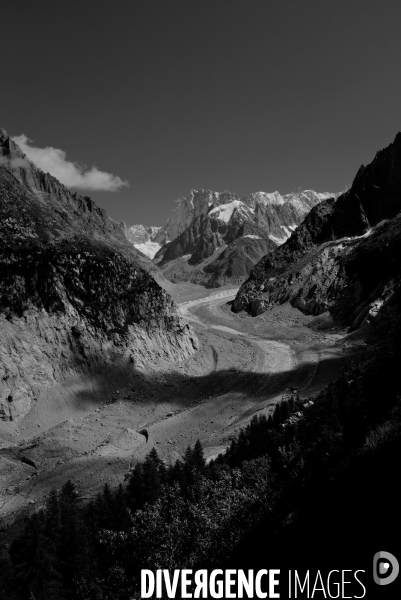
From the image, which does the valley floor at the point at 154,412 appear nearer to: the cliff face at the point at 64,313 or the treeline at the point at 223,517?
the cliff face at the point at 64,313

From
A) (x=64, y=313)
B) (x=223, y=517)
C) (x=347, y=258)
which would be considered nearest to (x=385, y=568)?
(x=223, y=517)

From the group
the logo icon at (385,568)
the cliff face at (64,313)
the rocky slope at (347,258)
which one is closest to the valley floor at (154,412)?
the cliff face at (64,313)

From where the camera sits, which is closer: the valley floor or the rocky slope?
the valley floor

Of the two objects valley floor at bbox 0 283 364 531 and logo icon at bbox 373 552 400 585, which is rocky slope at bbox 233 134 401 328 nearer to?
valley floor at bbox 0 283 364 531

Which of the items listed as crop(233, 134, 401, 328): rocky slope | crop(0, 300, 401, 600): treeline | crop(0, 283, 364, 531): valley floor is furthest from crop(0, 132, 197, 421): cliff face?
crop(233, 134, 401, 328): rocky slope

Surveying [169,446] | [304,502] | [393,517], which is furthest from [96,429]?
[393,517]

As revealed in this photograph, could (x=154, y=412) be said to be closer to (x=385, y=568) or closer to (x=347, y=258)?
(x=385, y=568)

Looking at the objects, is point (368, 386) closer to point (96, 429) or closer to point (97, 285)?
point (96, 429)
